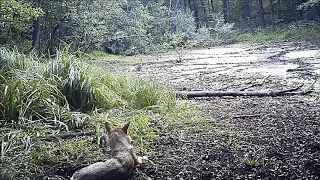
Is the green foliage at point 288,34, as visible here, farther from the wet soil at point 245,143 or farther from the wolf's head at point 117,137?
the wolf's head at point 117,137

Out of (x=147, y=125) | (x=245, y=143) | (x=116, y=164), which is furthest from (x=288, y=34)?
(x=116, y=164)

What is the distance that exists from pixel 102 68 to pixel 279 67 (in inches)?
209

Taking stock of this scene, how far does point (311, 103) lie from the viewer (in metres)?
4.84

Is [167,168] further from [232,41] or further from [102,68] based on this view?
[232,41]

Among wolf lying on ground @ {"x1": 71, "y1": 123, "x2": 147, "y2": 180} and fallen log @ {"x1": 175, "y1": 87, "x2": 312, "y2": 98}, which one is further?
fallen log @ {"x1": 175, "y1": 87, "x2": 312, "y2": 98}

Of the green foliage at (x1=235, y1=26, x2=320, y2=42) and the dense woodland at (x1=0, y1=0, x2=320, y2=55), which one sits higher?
the dense woodland at (x1=0, y1=0, x2=320, y2=55)

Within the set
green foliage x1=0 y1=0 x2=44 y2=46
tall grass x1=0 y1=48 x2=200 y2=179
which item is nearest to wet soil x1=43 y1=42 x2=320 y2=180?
tall grass x1=0 y1=48 x2=200 y2=179

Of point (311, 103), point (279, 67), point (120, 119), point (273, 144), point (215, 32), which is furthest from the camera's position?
point (215, 32)

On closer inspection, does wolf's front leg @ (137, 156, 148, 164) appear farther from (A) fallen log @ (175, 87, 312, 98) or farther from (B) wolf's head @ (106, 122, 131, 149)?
(A) fallen log @ (175, 87, 312, 98)

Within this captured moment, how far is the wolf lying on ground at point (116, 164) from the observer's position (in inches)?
97.0

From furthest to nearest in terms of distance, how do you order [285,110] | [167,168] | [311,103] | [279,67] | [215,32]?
[215,32] < [279,67] < [311,103] < [285,110] < [167,168]

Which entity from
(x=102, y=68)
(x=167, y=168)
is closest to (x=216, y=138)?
(x=167, y=168)

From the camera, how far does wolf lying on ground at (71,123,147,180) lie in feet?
8.08

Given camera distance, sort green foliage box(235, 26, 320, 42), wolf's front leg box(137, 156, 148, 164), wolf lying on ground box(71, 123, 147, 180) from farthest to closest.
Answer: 1. green foliage box(235, 26, 320, 42)
2. wolf's front leg box(137, 156, 148, 164)
3. wolf lying on ground box(71, 123, 147, 180)
